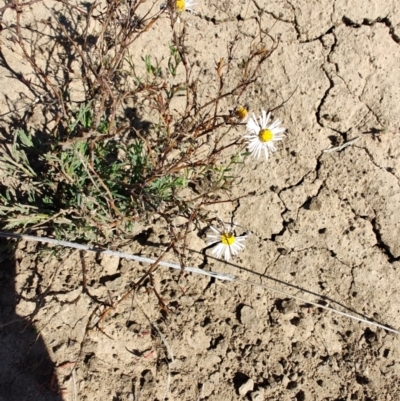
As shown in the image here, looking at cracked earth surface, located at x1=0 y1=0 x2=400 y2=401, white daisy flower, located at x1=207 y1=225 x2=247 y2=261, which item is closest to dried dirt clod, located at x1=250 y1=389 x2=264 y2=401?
cracked earth surface, located at x1=0 y1=0 x2=400 y2=401

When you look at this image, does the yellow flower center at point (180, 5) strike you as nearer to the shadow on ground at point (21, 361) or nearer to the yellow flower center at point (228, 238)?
the yellow flower center at point (228, 238)

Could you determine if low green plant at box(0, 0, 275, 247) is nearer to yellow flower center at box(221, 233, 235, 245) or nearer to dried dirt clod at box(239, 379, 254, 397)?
yellow flower center at box(221, 233, 235, 245)

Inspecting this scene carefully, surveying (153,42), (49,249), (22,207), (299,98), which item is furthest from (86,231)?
(299,98)

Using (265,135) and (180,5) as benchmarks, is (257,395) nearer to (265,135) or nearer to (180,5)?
(265,135)

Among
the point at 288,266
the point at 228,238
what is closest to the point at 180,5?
the point at 228,238

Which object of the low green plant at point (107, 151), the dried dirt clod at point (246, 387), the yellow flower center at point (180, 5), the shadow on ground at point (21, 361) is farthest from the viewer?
the yellow flower center at point (180, 5)

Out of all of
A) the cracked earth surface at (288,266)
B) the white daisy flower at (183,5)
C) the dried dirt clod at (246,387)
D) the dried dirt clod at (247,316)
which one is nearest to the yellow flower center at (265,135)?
the cracked earth surface at (288,266)
